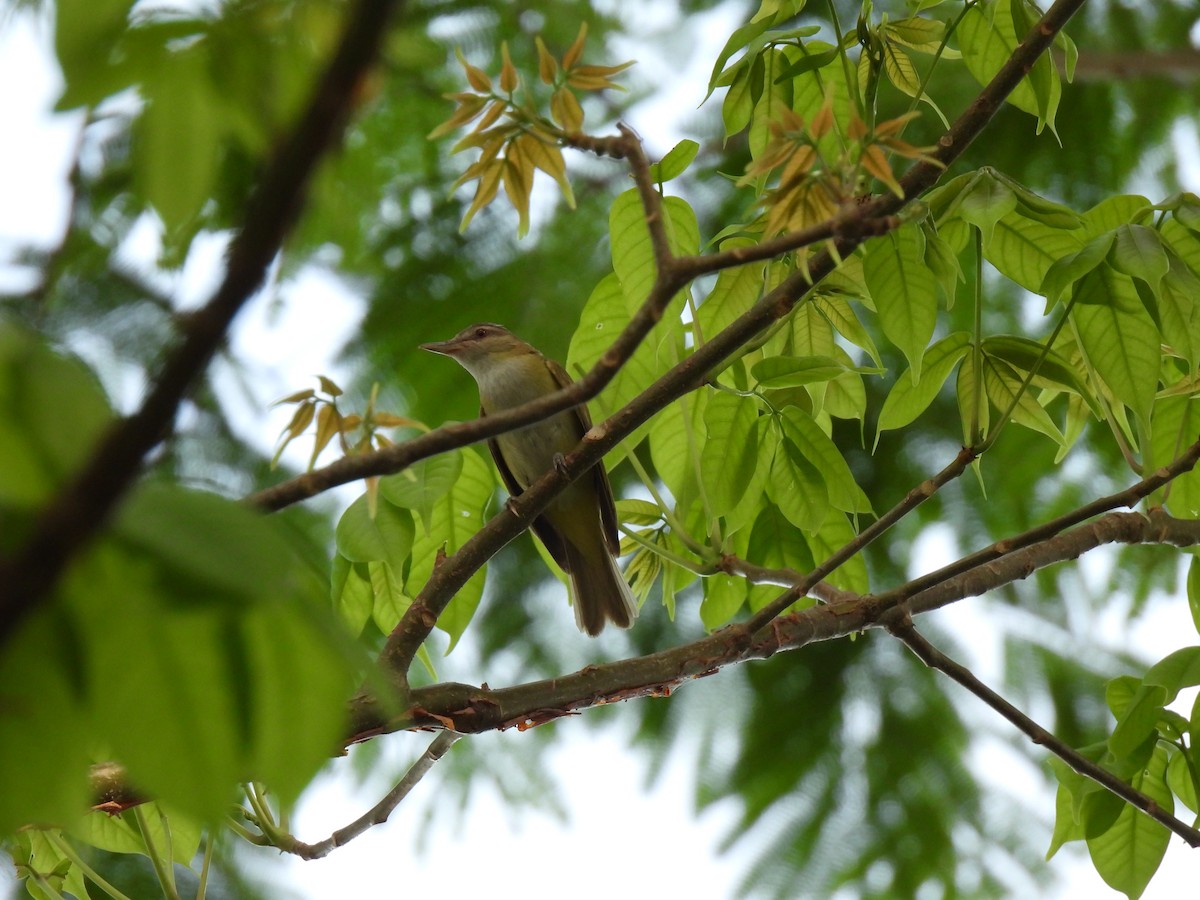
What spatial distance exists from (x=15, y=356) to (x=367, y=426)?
0.76 meters

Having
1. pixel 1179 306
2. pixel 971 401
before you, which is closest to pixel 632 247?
pixel 971 401

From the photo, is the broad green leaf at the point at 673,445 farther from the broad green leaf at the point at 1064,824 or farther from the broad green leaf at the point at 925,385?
the broad green leaf at the point at 1064,824

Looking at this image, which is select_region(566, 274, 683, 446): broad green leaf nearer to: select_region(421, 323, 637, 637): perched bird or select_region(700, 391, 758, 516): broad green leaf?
select_region(700, 391, 758, 516): broad green leaf

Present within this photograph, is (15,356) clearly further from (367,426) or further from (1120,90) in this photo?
(1120,90)

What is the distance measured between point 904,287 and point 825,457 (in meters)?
0.34

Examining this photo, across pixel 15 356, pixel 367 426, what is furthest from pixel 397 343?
pixel 15 356

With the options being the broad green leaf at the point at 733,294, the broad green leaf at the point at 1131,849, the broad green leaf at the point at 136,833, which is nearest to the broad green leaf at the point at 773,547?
the broad green leaf at the point at 733,294

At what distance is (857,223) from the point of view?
1.09 metres

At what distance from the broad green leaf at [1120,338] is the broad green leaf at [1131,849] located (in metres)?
0.63

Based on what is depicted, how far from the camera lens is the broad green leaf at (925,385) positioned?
6.06 ft

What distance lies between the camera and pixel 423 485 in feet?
5.52

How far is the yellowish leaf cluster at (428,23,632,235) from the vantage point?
1220 millimetres

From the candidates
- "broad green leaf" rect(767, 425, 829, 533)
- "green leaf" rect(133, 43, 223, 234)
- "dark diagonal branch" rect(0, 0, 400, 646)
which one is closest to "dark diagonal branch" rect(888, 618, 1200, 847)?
"broad green leaf" rect(767, 425, 829, 533)

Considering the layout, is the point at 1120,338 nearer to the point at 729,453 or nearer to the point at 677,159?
the point at 729,453
